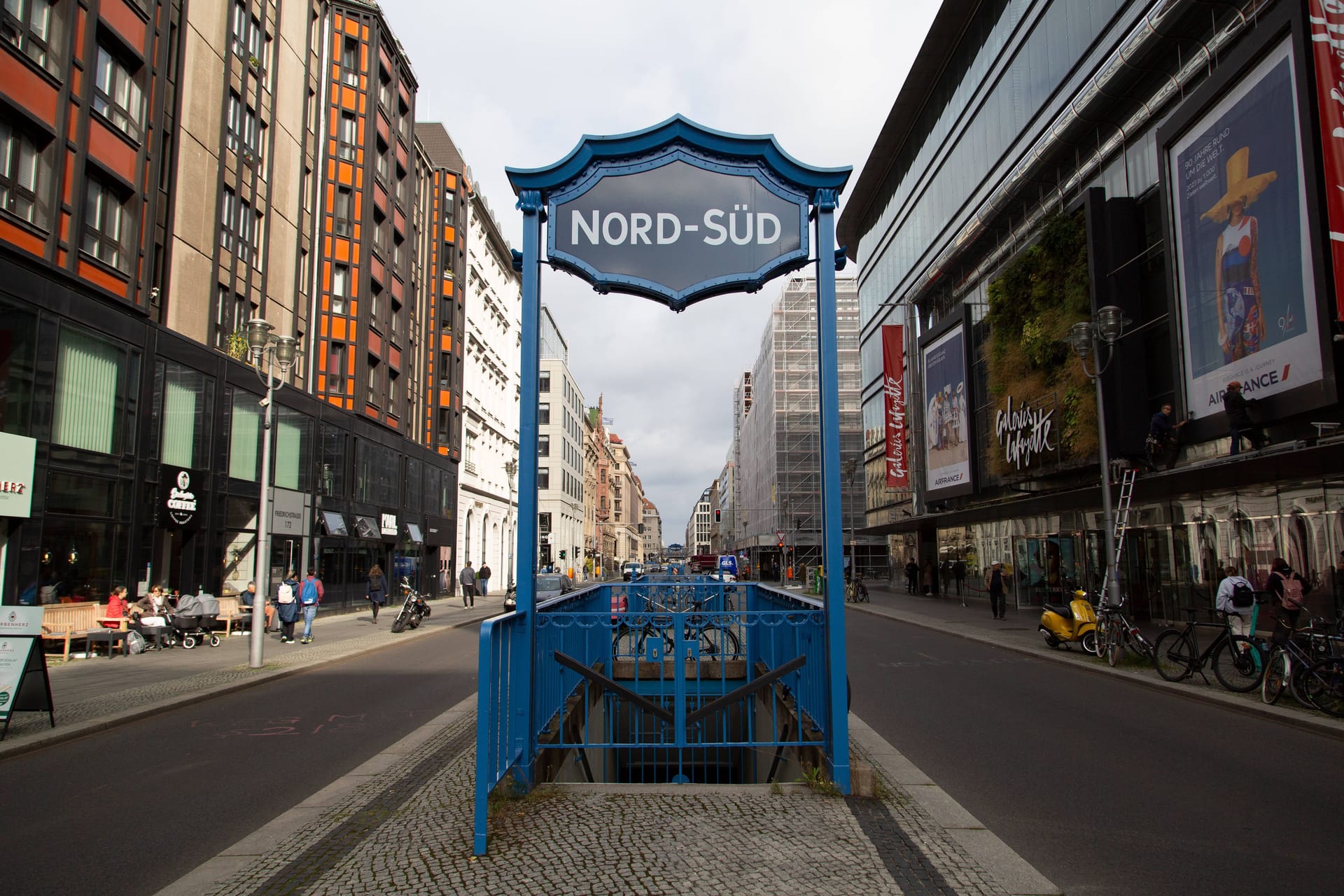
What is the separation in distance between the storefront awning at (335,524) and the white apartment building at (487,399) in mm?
15042

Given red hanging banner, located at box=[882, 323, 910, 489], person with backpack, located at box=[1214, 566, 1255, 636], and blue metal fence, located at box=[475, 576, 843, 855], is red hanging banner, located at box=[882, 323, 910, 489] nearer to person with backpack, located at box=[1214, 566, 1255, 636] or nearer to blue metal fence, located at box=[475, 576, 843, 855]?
person with backpack, located at box=[1214, 566, 1255, 636]

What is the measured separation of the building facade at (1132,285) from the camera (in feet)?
50.2

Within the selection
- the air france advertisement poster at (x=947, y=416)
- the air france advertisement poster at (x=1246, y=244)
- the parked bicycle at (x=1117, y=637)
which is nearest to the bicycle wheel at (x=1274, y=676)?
the parked bicycle at (x=1117, y=637)

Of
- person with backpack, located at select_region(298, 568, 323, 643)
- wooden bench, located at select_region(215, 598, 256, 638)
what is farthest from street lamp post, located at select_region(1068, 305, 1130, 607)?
wooden bench, located at select_region(215, 598, 256, 638)

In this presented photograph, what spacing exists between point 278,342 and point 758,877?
14.3 meters

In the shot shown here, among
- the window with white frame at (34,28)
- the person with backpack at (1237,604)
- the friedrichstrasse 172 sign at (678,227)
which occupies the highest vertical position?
the window with white frame at (34,28)

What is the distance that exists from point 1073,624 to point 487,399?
141 ft

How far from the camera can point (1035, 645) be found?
1780 cm

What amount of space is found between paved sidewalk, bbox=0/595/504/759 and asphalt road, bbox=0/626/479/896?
0.23 metres

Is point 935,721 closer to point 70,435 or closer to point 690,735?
point 690,735

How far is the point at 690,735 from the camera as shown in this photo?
10.5m

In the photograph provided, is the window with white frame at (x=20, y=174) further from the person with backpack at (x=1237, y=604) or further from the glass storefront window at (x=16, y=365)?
the person with backpack at (x=1237, y=604)

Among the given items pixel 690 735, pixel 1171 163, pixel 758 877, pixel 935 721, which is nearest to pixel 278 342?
pixel 690 735

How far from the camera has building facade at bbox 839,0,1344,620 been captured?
15.3 metres
